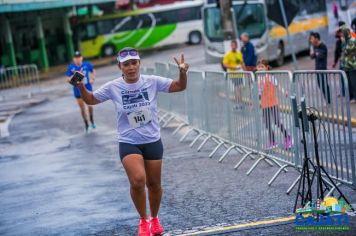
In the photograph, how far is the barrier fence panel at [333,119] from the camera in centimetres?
749

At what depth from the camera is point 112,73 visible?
125 ft

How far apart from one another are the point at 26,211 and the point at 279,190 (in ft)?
9.93

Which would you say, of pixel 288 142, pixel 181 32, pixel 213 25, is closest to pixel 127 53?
pixel 288 142

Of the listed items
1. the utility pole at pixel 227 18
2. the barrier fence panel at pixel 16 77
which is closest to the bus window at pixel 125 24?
the barrier fence panel at pixel 16 77

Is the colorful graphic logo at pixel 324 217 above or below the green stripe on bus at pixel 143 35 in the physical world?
above

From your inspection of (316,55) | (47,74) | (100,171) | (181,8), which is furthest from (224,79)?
(181,8)

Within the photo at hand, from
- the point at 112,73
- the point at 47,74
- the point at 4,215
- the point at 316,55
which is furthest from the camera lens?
the point at 47,74

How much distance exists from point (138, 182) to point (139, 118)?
623mm

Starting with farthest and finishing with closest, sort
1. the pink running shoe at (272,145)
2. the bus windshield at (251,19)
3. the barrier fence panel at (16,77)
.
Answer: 1. the barrier fence panel at (16,77)
2. the bus windshield at (251,19)
3. the pink running shoe at (272,145)

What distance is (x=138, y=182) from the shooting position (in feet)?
22.5

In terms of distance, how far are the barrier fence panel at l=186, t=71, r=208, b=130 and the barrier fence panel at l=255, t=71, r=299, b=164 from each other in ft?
9.88

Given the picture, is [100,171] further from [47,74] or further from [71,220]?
[47,74]

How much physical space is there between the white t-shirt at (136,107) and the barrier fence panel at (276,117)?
2309mm

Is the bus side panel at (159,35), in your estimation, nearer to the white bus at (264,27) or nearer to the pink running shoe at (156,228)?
the white bus at (264,27)
